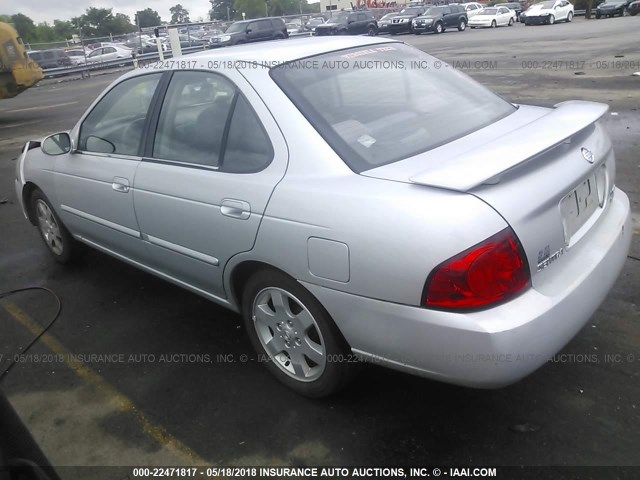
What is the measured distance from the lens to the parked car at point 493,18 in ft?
127

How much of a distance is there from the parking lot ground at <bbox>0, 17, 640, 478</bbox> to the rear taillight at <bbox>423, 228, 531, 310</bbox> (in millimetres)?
761

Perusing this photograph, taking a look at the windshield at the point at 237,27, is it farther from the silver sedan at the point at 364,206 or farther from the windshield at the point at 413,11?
the silver sedan at the point at 364,206

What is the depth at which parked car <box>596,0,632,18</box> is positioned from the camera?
1487 inches

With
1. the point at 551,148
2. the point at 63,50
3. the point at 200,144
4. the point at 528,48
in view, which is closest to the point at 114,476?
the point at 200,144

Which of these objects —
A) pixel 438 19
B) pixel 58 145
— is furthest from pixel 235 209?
pixel 438 19

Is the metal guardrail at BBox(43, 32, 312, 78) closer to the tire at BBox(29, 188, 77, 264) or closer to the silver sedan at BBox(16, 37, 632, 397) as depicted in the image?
the tire at BBox(29, 188, 77, 264)

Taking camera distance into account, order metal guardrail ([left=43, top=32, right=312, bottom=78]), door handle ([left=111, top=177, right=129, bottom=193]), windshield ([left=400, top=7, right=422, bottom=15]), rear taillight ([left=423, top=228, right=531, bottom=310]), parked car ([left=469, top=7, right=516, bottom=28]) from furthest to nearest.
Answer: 1. parked car ([left=469, top=7, right=516, bottom=28])
2. windshield ([left=400, top=7, right=422, bottom=15])
3. metal guardrail ([left=43, top=32, right=312, bottom=78])
4. door handle ([left=111, top=177, right=129, bottom=193])
5. rear taillight ([left=423, top=228, right=531, bottom=310])

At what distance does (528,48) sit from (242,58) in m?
20.3

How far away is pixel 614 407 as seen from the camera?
2.63 metres

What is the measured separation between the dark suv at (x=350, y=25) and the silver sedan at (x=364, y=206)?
1243 inches

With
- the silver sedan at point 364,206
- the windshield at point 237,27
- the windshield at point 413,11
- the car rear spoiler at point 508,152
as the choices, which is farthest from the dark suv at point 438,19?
the car rear spoiler at point 508,152

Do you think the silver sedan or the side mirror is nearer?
the silver sedan

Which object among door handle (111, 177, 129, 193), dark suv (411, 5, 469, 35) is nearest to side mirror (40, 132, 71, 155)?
door handle (111, 177, 129, 193)

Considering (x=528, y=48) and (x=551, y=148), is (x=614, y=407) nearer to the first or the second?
(x=551, y=148)
